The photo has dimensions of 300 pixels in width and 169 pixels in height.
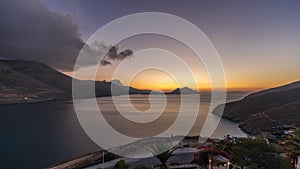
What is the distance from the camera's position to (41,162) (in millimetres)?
26922

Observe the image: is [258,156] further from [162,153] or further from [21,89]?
[21,89]

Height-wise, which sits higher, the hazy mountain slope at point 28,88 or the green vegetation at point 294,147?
the hazy mountain slope at point 28,88

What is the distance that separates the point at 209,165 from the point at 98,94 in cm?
19420

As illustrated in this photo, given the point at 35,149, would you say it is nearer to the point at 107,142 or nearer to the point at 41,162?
the point at 41,162

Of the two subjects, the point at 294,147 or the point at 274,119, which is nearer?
the point at 294,147

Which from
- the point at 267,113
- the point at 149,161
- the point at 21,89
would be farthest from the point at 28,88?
the point at 149,161

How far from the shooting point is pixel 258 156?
23.3 ft

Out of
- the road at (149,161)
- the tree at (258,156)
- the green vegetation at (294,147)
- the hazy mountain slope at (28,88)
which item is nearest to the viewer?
the tree at (258,156)

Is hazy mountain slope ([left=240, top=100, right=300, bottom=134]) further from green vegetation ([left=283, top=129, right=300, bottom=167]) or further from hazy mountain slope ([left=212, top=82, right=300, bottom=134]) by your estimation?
green vegetation ([left=283, top=129, right=300, bottom=167])

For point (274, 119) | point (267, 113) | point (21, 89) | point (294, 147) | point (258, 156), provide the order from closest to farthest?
point (258, 156)
point (294, 147)
point (274, 119)
point (267, 113)
point (21, 89)

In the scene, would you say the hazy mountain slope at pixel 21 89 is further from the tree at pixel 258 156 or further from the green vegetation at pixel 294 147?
the tree at pixel 258 156

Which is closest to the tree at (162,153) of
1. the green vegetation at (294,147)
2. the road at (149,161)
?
the road at (149,161)

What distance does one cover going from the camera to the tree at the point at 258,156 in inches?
272

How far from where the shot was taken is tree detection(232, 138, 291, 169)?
6.91m
